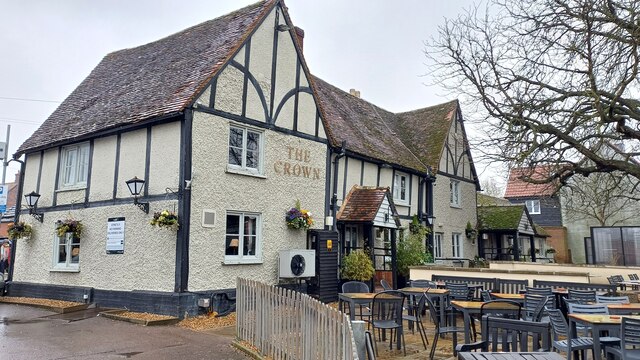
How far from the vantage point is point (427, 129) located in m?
23.6

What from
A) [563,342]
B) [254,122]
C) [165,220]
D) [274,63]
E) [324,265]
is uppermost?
[274,63]

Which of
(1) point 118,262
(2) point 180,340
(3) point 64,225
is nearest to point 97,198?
(3) point 64,225

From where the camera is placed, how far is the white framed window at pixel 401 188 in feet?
62.3

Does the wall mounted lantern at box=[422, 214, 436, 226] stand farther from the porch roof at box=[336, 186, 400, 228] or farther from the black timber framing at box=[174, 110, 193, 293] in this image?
the black timber framing at box=[174, 110, 193, 293]

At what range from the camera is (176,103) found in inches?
450

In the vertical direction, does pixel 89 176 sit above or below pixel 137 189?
above

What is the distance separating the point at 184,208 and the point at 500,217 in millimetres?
18931

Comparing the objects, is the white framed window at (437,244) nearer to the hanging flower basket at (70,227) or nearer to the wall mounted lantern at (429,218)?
the wall mounted lantern at (429,218)

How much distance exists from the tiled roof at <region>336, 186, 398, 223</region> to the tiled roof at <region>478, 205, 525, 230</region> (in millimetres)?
10378

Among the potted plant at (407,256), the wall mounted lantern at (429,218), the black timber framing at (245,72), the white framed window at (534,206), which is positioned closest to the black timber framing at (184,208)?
the black timber framing at (245,72)

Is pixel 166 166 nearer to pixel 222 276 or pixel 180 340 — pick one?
pixel 222 276

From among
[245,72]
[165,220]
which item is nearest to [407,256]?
[245,72]

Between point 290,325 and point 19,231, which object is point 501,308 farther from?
point 19,231

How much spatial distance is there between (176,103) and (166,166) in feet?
5.07
